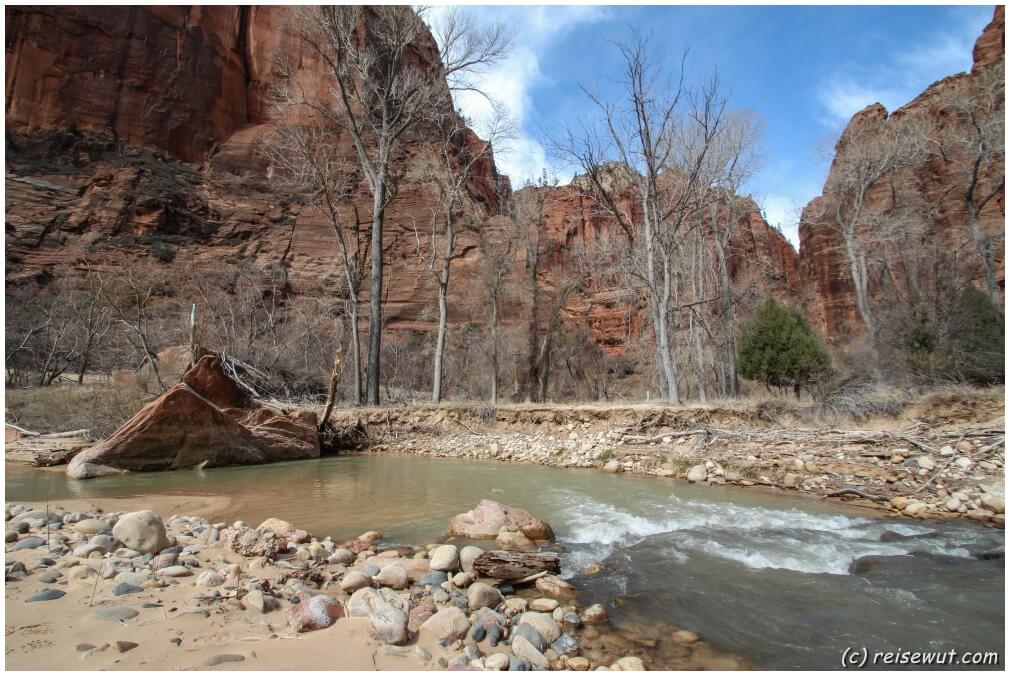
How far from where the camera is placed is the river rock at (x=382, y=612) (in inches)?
109

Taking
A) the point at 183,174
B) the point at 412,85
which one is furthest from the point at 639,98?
the point at 183,174

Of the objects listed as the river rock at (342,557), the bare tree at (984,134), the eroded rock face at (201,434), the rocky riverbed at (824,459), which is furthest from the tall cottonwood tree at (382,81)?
the bare tree at (984,134)

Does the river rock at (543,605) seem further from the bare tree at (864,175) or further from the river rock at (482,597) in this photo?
the bare tree at (864,175)

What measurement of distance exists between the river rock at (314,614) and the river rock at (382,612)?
12cm

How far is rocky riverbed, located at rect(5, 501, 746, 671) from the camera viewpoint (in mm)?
2500

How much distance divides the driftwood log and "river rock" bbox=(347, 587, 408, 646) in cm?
86

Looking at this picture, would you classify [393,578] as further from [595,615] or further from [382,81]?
[382,81]

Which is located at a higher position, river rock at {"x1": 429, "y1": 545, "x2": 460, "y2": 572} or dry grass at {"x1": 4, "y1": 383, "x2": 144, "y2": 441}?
Result: dry grass at {"x1": 4, "y1": 383, "x2": 144, "y2": 441}

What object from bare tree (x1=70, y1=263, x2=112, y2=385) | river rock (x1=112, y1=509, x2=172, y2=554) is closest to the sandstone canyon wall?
bare tree (x1=70, y1=263, x2=112, y2=385)

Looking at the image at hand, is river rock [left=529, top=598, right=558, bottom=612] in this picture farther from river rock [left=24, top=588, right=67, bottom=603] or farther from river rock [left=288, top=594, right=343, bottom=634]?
river rock [left=24, top=588, right=67, bottom=603]

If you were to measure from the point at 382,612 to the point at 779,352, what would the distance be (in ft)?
61.8

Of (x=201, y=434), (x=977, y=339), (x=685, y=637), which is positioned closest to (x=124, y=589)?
(x=685, y=637)

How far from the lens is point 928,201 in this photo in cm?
2714

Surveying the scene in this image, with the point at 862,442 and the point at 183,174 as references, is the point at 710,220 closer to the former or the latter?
the point at 862,442
